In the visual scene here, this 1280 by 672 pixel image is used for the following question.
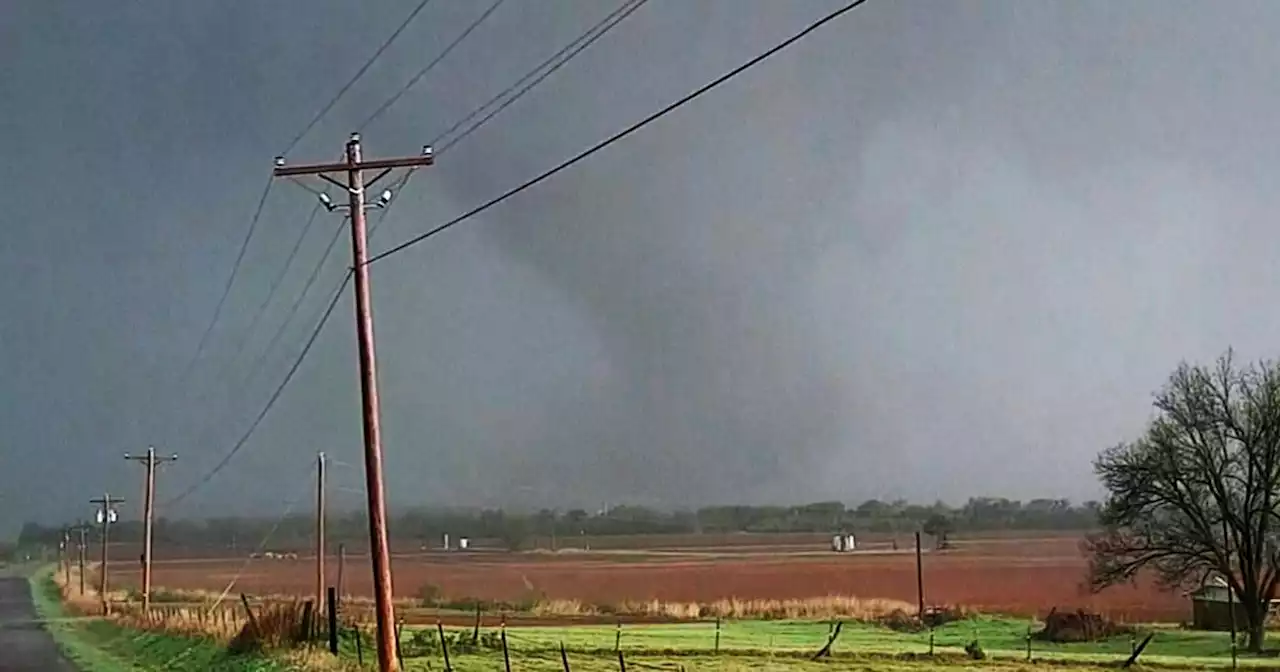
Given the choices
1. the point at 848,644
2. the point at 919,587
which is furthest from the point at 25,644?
the point at 919,587

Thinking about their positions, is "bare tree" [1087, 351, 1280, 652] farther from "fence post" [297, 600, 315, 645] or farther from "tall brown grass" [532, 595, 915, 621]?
"fence post" [297, 600, 315, 645]

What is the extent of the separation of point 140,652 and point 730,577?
115 feet

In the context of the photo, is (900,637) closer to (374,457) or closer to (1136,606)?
(1136,606)

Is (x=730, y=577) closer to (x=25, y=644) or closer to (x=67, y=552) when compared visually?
(x=25, y=644)

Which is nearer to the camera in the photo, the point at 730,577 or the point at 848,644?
the point at 848,644

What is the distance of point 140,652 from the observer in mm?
41625

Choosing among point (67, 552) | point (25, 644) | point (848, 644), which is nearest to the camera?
point (25, 644)

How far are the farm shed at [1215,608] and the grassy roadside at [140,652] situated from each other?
33.9 m

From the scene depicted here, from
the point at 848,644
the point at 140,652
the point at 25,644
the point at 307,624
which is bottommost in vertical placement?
the point at 848,644

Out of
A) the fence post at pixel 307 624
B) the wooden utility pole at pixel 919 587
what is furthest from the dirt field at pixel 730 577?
the fence post at pixel 307 624

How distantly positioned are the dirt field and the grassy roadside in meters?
8.05

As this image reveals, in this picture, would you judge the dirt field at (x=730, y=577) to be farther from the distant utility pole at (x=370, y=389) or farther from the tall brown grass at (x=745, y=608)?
the distant utility pole at (x=370, y=389)

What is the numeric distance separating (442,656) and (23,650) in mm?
12256

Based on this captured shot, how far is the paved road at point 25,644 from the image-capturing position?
3428 cm
